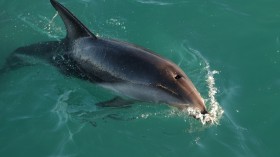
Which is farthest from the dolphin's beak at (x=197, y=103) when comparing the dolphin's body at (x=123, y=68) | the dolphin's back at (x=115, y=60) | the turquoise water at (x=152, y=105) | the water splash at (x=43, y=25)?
the water splash at (x=43, y=25)

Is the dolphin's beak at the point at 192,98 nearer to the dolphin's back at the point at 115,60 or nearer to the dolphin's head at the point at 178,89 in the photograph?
the dolphin's head at the point at 178,89

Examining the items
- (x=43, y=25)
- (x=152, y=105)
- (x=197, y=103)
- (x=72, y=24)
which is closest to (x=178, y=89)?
(x=197, y=103)

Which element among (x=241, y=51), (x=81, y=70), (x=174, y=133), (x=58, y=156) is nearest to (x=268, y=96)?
(x=241, y=51)

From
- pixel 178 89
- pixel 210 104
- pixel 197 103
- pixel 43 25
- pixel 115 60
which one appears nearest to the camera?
pixel 197 103

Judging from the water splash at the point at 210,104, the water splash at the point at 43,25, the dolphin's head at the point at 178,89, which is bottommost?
the water splash at the point at 43,25

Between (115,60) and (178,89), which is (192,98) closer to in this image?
(178,89)

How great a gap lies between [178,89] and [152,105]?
1026 mm

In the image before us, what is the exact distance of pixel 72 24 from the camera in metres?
11.7

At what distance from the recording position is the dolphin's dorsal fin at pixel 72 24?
11.6 m

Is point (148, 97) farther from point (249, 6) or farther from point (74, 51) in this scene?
point (249, 6)

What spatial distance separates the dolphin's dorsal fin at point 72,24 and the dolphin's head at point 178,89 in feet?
7.24

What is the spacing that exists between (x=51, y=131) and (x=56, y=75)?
2091 mm

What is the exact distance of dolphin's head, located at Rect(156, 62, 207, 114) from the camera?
33.1 feet

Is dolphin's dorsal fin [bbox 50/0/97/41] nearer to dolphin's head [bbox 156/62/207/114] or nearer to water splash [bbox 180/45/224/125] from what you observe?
dolphin's head [bbox 156/62/207/114]
